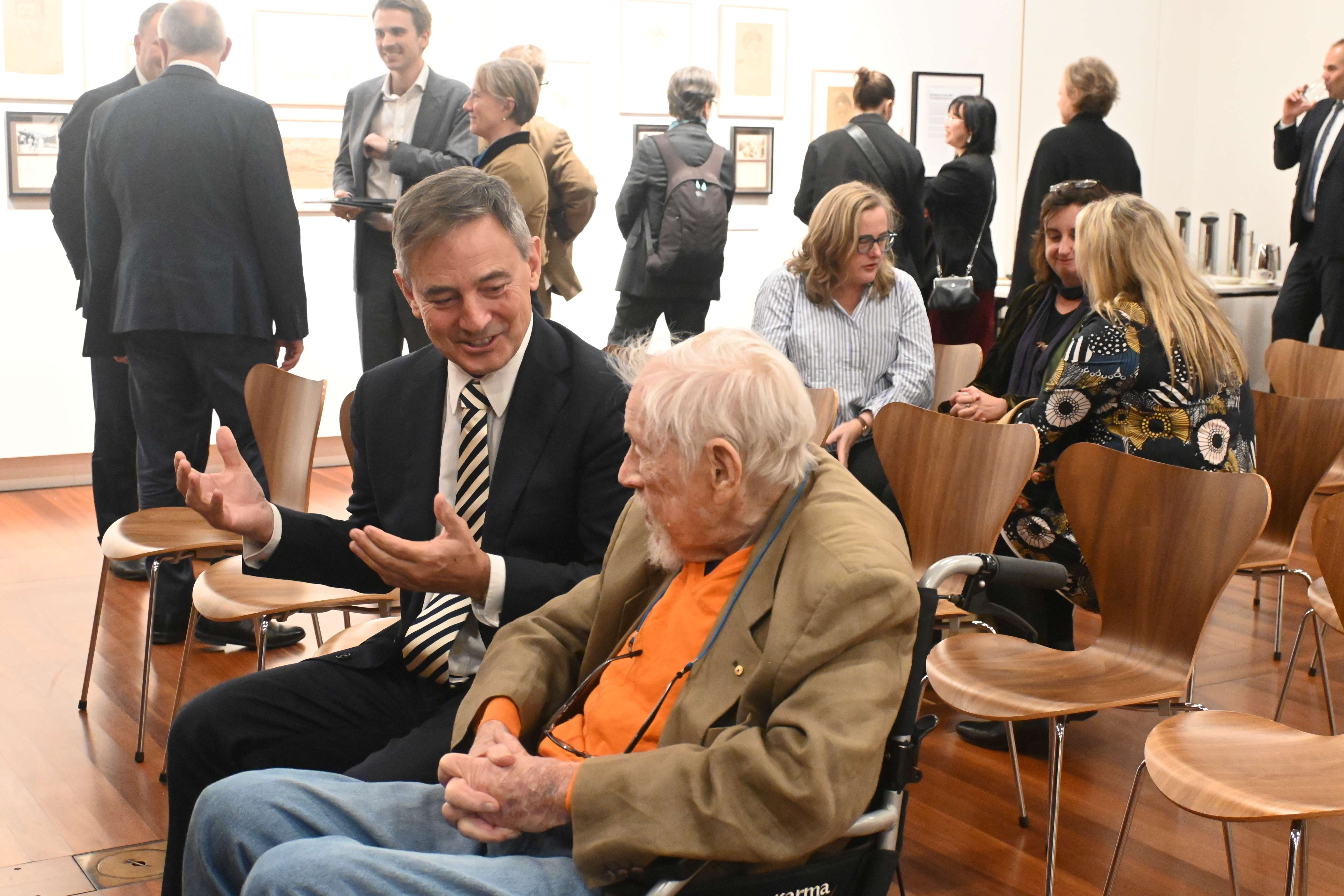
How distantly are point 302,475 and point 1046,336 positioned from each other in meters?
2.16

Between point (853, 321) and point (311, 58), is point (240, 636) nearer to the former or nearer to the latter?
point (853, 321)

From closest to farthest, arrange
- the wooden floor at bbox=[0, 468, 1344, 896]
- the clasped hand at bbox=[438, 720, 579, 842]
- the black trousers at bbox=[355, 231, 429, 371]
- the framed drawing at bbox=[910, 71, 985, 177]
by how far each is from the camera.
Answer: the clasped hand at bbox=[438, 720, 579, 842] → the wooden floor at bbox=[0, 468, 1344, 896] → the black trousers at bbox=[355, 231, 429, 371] → the framed drawing at bbox=[910, 71, 985, 177]

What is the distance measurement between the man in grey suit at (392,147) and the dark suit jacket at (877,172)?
1934 millimetres

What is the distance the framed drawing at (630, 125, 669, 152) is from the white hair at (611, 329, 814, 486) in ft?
20.0

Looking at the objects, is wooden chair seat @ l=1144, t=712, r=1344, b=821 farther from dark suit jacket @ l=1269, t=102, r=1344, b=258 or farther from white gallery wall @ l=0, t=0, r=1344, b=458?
white gallery wall @ l=0, t=0, r=1344, b=458

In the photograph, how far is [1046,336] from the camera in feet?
12.5

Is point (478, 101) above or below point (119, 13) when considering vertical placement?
below

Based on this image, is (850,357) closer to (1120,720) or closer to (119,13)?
(1120,720)

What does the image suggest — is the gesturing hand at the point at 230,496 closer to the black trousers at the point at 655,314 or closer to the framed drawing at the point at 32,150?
the black trousers at the point at 655,314

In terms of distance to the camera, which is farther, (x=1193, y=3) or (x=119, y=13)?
(x=1193, y=3)

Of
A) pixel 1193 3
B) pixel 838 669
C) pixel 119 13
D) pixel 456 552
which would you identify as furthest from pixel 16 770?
pixel 1193 3

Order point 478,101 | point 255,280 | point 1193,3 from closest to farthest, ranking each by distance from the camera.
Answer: point 255,280 < point 478,101 < point 1193,3

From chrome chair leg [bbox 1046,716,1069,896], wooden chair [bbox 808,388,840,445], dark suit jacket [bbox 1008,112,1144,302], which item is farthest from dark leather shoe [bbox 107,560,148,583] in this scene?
dark suit jacket [bbox 1008,112,1144,302]

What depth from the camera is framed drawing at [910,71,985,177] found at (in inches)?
332
